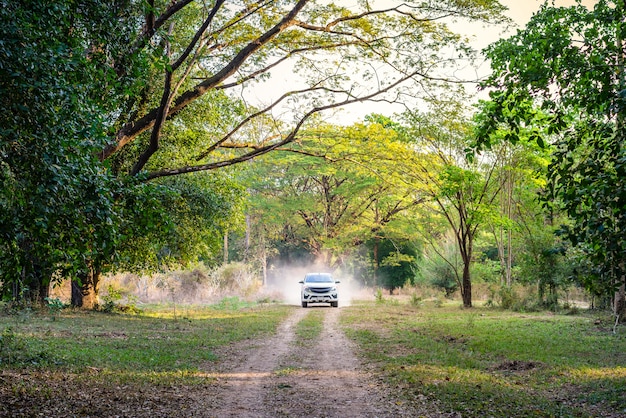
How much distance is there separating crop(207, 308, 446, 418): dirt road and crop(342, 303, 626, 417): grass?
0.49 m

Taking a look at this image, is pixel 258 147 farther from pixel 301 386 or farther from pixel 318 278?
pixel 318 278

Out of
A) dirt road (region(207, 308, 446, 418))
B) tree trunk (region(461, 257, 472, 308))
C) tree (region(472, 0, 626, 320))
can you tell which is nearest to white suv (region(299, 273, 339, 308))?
tree trunk (region(461, 257, 472, 308))

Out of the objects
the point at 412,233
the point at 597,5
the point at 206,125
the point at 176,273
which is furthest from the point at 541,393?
the point at 412,233

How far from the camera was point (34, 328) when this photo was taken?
14.1 m

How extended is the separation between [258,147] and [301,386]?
9780mm

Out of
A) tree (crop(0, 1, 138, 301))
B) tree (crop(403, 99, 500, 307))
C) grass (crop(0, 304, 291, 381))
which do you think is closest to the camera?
tree (crop(0, 1, 138, 301))

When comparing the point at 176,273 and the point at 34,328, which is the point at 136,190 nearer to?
the point at 34,328

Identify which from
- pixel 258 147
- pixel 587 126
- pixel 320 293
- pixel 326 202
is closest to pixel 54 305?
pixel 258 147

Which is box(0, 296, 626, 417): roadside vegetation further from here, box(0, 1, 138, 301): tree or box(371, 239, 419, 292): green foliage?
box(371, 239, 419, 292): green foliage

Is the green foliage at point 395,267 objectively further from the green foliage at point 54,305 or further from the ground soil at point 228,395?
A: the ground soil at point 228,395

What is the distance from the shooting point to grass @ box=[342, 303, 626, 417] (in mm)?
7262

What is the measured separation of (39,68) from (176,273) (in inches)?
1264

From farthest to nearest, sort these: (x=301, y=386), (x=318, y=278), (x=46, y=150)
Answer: (x=318, y=278) < (x=301, y=386) < (x=46, y=150)

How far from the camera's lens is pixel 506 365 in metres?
10.1
